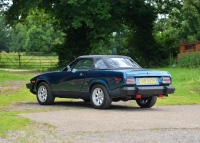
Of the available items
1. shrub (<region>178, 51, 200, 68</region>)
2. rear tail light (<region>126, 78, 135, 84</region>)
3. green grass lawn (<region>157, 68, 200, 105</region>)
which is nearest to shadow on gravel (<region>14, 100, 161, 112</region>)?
rear tail light (<region>126, 78, 135, 84</region>)

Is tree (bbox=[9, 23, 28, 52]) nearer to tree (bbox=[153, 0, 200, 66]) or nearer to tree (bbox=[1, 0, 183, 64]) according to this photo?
tree (bbox=[153, 0, 200, 66])

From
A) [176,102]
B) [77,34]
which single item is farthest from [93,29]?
[176,102]

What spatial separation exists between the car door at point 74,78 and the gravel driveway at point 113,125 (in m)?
0.53

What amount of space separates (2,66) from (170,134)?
4335 cm

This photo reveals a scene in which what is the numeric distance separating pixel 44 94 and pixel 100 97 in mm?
2270

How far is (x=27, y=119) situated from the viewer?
11.9m

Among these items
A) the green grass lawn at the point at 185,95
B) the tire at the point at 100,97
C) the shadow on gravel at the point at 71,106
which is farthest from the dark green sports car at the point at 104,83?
the green grass lawn at the point at 185,95

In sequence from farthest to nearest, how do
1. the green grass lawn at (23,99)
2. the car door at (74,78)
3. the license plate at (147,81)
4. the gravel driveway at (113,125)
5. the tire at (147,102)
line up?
the tire at (147,102) → the car door at (74,78) → the license plate at (147,81) → the green grass lawn at (23,99) → the gravel driveway at (113,125)

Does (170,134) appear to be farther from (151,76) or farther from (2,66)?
(2,66)

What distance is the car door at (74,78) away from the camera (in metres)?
15.5

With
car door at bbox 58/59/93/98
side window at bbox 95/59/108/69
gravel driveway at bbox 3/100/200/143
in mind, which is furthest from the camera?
car door at bbox 58/59/93/98

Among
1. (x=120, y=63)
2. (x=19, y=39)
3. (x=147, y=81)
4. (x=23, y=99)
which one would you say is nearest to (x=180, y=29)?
(x=23, y=99)

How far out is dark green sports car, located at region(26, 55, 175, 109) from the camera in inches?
565

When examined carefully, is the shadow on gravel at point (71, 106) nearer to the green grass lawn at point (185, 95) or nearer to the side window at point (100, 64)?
the side window at point (100, 64)
